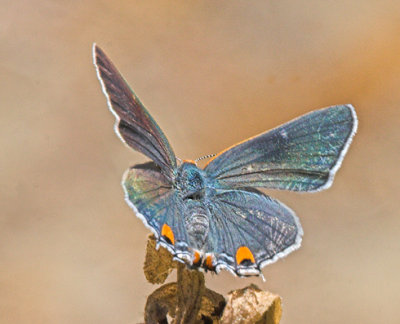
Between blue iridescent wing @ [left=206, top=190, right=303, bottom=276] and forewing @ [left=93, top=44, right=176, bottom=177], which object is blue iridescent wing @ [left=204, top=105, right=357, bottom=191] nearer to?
blue iridescent wing @ [left=206, top=190, right=303, bottom=276]

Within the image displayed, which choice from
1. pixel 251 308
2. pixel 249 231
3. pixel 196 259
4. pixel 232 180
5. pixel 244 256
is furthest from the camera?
pixel 232 180

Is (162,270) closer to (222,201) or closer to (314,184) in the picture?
(222,201)

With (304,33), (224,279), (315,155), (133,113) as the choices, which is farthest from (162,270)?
(304,33)

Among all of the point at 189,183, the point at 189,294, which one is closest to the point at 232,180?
the point at 189,183

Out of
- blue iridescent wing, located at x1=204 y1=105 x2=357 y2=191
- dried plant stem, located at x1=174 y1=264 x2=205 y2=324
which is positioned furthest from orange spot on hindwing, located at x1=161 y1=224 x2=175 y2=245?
blue iridescent wing, located at x1=204 y1=105 x2=357 y2=191

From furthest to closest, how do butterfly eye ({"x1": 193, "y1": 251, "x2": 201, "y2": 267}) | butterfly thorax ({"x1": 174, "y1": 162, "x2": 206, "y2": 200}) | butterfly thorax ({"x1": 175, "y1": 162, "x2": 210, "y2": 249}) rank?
butterfly thorax ({"x1": 174, "y1": 162, "x2": 206, "y2": 200})
butterfly thorax ({"x1": 175, "y1": 162, "x2": 210, "y2": 249})
butterfly eye ({"x1": 193, "y1": 251, "x2": 201, "y2": 267})

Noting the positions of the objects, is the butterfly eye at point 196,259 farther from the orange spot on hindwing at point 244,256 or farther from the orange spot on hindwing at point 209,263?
the orange spot on hindwing at point 244,256

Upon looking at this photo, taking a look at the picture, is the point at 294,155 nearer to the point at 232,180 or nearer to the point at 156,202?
the point at 232,180

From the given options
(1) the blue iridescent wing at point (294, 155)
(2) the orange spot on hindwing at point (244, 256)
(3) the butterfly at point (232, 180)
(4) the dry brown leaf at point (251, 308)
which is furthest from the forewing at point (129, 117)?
(4) the dry brown leaf at point (251, 308)
